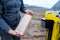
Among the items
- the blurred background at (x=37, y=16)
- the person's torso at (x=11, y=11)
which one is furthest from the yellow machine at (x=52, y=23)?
the blurred background at (x=37, y=16)

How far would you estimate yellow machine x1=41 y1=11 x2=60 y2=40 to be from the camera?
3.59 metres

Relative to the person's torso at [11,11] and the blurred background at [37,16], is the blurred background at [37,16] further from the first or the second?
the person's torso at [11,11]

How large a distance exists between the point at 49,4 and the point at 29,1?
844 mm

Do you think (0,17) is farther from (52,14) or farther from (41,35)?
(41,35)

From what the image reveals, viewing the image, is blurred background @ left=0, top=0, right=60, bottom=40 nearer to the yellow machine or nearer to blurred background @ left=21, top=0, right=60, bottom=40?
blurred background @ left=21, top=0, right=60, bottom=40

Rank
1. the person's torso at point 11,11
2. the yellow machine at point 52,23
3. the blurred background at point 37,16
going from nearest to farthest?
the person's torso at point 11,11 → the yellow machine at point 52,23 → the blurred background at point 37,16

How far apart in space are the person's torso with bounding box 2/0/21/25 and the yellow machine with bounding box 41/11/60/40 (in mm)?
840

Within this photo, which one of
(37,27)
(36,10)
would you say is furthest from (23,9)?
(36,10)

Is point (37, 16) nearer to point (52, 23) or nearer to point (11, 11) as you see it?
point (52, 23)

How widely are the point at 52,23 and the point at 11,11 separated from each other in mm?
1168

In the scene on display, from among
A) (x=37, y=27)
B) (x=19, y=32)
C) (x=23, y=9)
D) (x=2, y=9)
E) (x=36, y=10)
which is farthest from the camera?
(x=36, y=10)

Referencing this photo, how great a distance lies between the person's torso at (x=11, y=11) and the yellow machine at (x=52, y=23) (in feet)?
2.76

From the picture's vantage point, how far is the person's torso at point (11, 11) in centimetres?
269

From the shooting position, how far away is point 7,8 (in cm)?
272
